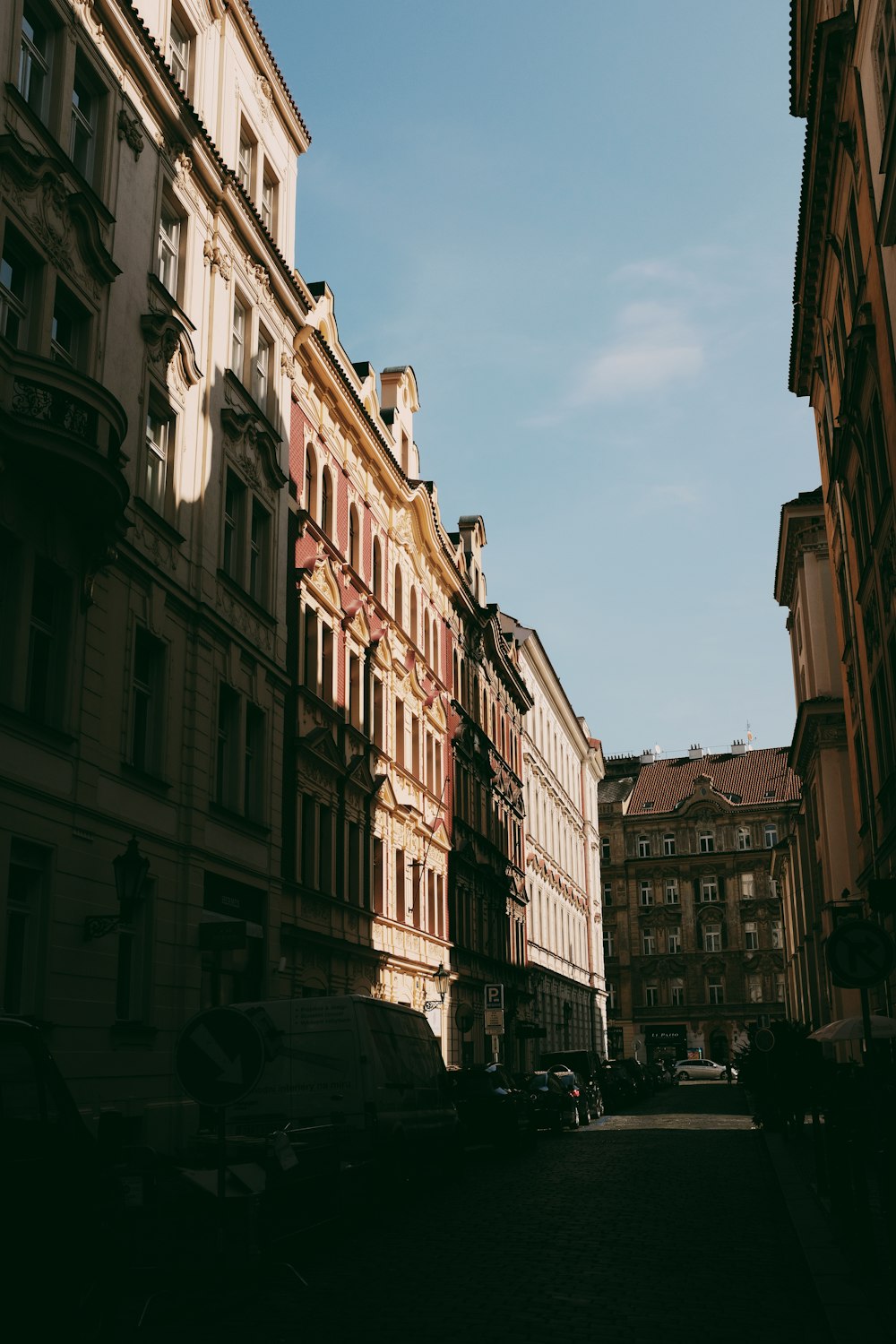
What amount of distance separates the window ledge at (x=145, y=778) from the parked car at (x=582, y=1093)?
17.9 meters

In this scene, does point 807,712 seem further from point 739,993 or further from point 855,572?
point 739,993

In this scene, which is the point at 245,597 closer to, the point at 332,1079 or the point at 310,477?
the point at 310,477

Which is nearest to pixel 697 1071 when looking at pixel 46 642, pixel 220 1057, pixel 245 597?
pixel 245 597

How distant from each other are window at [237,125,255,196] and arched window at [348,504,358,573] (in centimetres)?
841

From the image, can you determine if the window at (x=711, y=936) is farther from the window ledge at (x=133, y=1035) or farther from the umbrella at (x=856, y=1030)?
the window ledge at (x=133, y=1035)

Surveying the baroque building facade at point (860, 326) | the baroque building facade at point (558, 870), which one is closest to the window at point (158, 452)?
the baroque building facade at point (860, 326)

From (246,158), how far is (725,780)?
85.3 meters

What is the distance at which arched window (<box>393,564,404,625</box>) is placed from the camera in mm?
37844

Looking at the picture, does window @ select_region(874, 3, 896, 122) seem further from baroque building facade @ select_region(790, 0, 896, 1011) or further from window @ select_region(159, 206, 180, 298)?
window @ select_region(159, 206, 180, 298)

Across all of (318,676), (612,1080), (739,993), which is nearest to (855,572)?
(318,676)

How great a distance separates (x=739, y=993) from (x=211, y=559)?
268 feet

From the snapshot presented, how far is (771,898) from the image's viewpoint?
98750 millimetres

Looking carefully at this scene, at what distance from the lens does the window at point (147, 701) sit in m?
20.1

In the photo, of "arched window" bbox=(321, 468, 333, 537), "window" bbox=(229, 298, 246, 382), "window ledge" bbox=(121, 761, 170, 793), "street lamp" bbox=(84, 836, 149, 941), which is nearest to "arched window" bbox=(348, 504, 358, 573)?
"arched window" bbox=(321, 468, 333, 537)
